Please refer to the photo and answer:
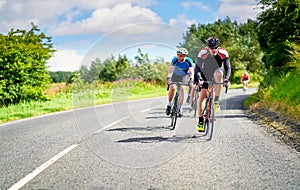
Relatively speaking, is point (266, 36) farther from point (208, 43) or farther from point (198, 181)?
point (198, 181)

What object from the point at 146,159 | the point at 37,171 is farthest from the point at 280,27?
the point at 37,171

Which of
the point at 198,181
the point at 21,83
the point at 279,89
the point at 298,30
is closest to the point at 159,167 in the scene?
the point at 198,181

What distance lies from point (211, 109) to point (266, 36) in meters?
8.82

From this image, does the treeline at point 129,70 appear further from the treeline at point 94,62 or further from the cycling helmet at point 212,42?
the cycling helmet at point 212,42

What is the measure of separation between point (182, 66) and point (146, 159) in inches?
167

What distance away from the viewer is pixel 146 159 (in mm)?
6316

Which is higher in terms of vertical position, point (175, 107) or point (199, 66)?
point (199, 66)

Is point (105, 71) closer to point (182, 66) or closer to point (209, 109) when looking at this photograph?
point (182, 66)

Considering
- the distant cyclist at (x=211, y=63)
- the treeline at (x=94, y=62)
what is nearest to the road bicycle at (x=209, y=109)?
the distant cyclist at (x=211, y=63)

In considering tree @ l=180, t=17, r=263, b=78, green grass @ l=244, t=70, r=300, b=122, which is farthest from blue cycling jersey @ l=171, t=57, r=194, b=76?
tree @ l=180, t=17, r=263, b=78

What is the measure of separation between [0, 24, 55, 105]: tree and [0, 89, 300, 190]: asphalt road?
7.72m

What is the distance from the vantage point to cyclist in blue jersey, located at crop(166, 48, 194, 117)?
9.43 metres

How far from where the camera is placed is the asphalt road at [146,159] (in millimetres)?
4996

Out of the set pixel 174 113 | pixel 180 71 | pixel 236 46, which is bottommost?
pixel 174 113
